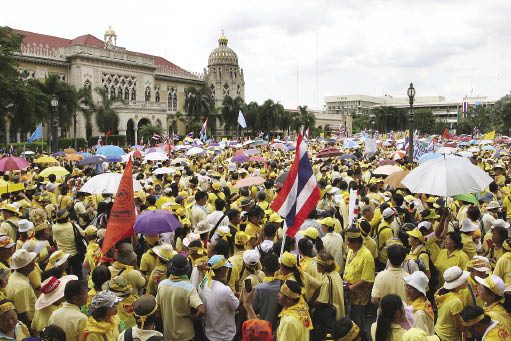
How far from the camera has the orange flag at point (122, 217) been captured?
211 inches

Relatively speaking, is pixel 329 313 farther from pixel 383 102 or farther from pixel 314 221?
pixel 383 102

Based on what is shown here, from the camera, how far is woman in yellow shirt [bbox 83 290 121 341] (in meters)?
3.71

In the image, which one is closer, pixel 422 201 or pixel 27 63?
pixel 422 201

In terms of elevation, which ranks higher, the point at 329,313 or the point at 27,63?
the point at 27,63

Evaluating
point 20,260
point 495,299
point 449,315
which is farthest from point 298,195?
point 20,260

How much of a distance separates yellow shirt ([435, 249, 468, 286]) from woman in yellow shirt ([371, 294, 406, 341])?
208 centimetres

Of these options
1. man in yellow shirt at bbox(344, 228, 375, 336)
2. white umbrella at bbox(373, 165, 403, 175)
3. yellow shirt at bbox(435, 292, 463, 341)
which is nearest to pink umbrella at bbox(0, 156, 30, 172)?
white umbrella at bbox(373, 165, 403, 175)

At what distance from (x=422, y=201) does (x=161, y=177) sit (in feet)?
23.9

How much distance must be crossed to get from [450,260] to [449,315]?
4.40ft

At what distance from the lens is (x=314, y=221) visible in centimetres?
698

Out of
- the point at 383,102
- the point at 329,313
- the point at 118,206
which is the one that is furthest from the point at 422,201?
the point at 383,102

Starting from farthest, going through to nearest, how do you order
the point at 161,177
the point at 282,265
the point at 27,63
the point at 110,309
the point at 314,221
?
the point at 27,63 < the point at 161,177 < the point at 314,221 < the point at 282,265 < the point at 110,309

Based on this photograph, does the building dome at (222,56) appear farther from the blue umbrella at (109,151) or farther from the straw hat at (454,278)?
the straw hat at (454,278)

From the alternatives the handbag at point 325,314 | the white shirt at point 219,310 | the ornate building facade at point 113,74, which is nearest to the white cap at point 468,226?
the handbag at point 325,314
